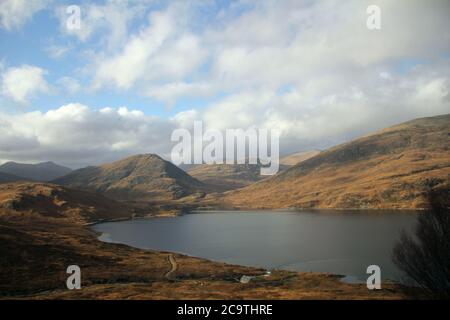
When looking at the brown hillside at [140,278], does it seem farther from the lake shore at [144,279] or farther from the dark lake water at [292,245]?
the dark lake water at [292,245]

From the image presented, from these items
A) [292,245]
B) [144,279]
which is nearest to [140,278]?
[144,279]

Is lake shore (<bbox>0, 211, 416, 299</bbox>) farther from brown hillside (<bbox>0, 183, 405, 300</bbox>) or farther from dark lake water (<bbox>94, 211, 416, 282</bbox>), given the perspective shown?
dark lake water (<bbox>94, 211, 416, 282</bbox>)

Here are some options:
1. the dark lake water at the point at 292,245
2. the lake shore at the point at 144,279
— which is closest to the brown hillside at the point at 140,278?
the lake shore at the point at 144,279

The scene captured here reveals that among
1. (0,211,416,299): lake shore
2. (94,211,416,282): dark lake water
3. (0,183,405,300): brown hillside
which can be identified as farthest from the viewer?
(94,211,416,282): dark lake water

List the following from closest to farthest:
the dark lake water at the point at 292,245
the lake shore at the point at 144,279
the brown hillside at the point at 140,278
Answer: the lake shore at the point at 144,279, the brown hillside at the point at 140,278, the dark lake water at the point at 292,245

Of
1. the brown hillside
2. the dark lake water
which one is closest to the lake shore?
the brown hillside

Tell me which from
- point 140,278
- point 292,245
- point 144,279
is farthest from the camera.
A: point 292,245

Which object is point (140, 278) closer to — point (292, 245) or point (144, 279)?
point (144, 279)

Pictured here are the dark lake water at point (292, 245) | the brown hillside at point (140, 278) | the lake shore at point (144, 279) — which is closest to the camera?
the lake shore at point (144, 279)

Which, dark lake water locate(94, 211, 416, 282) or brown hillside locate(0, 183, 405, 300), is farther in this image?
dark lake water locate(94, 211, 416, 282)

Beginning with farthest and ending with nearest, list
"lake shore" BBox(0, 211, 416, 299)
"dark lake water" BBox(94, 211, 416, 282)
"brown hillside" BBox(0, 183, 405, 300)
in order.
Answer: "dark lake water" BBox(94, 211, 416, 282)
"brown hillside" BBox(0, 183, 405, 300)
"lake shore" BBox(0, 211, 416, 299)

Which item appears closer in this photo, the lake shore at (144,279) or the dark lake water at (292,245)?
the lake shore at (144,279)
